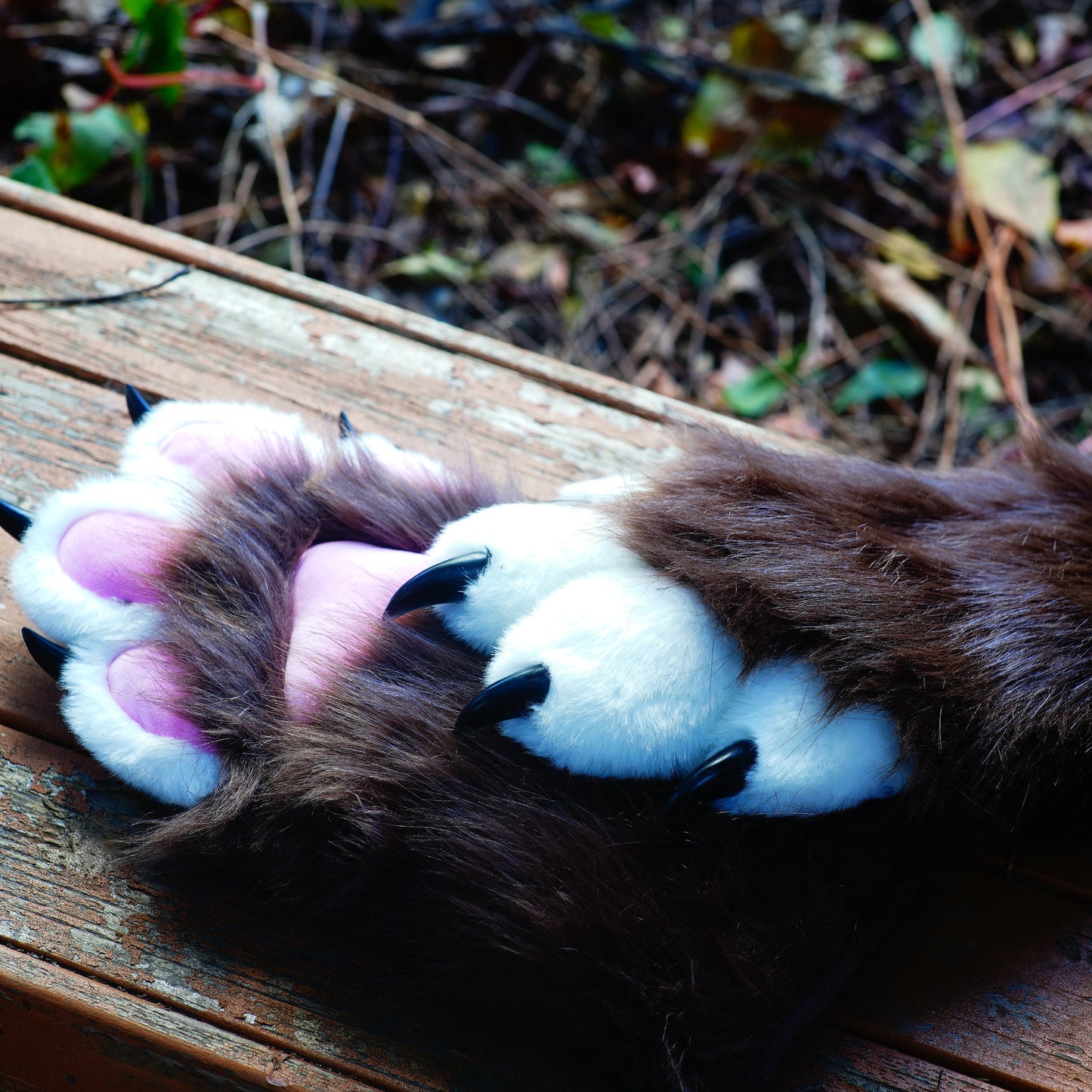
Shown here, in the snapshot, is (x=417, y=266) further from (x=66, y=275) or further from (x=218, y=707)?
(x=218, y=707)

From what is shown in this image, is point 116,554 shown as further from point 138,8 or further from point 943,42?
point 943,42

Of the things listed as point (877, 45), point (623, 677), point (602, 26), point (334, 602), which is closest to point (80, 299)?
point (334, 602)

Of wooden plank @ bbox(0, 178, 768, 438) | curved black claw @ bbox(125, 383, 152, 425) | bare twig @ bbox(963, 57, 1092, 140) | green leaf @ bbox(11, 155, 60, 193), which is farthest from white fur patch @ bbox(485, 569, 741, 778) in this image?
bare twig @ bbox(963, 57, 1092, 140)

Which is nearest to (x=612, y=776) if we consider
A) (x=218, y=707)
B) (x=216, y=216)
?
(x=218, y=707)

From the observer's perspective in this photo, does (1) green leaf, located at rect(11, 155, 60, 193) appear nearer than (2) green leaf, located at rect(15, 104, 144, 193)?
Yes

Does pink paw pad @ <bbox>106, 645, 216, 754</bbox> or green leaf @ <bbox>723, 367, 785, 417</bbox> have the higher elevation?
pink paw pad @ <bbox>106, 645, 216, 754</bbox>

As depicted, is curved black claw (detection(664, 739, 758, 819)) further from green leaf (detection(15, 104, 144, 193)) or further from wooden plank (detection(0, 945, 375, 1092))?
green leaf (detection(15, 104, 144, 193))
